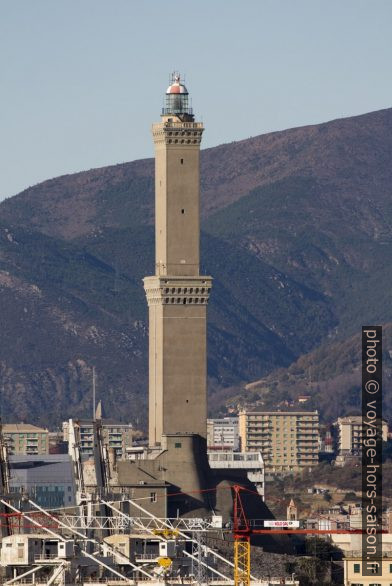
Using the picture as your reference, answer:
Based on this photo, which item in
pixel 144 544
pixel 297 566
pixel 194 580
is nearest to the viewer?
pixel 194 580

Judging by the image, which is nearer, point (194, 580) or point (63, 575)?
point (63, 575)

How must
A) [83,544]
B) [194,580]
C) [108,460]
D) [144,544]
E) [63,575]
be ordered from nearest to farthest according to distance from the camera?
[63,575], [194,580], [83,544], [144,544], [108,460]

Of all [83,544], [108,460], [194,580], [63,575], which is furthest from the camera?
[108,460]

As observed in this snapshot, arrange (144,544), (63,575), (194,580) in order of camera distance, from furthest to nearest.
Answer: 1. (144,544)
2. (194,580)
3. (63,575)

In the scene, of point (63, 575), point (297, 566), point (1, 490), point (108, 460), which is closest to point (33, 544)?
point (63, 575)

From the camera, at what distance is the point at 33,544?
12850cm

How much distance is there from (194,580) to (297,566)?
41107 mm

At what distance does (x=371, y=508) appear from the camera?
141250 mm

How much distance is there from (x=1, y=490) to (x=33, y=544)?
58.0 feet

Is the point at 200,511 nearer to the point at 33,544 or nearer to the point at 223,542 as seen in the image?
the point at 223,542

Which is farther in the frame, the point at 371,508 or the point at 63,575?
the point at 371,508

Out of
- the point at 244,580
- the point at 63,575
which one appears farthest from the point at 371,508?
the point at 63,575

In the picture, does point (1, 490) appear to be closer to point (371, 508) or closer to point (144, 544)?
point (144, 544)

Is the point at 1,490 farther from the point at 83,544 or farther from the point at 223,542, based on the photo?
the point at 223,542
